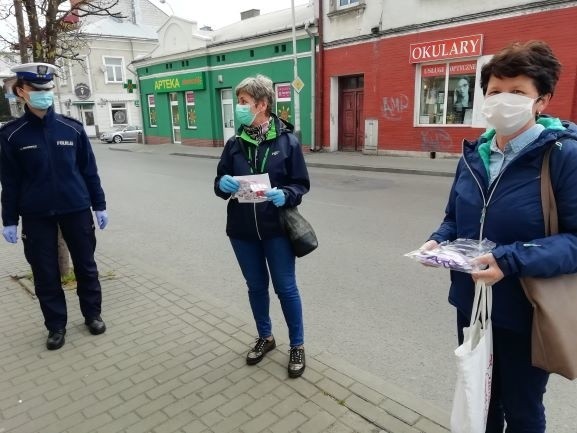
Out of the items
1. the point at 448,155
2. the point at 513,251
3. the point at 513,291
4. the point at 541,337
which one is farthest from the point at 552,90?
the point at 448,155

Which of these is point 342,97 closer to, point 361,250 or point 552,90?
point 361,250

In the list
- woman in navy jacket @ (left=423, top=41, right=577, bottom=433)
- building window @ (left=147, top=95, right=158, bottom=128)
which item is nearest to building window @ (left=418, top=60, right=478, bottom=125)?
woman in navy jacket @ (left=423, top=41, right=577, bottom=433)

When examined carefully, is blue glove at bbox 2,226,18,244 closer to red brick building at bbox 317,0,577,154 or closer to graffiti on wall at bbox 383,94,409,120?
red brick building at bbox 317,0,577,154

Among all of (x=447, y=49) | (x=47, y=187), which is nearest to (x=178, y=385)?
(x=47, y=187)

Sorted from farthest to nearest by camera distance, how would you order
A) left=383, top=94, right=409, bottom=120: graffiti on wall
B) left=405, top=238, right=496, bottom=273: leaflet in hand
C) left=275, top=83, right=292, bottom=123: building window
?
left=275, top=83, right=292, bottom=123: building window → left=383, top=94, right=409, bottom=120: graffiti on wall → left=405, top=238, right=496, bottom=273: leaflet in hand

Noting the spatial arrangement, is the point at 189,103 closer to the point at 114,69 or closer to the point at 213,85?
the point at 213,85

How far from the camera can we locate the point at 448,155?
570 inches

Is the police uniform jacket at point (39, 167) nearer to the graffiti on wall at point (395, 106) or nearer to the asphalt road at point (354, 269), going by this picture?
the asphalt road at point (354, 269)

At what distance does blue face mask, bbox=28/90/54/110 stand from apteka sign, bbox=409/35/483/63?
12620 millimetres

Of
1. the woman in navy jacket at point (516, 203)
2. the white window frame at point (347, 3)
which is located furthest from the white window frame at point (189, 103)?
the woman in navy jacket at point (516, 203)

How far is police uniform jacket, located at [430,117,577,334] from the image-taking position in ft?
5.34

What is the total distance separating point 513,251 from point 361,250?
4258mm

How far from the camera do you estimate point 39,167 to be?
3.47 metres

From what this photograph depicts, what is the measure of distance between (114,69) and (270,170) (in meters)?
40.9
